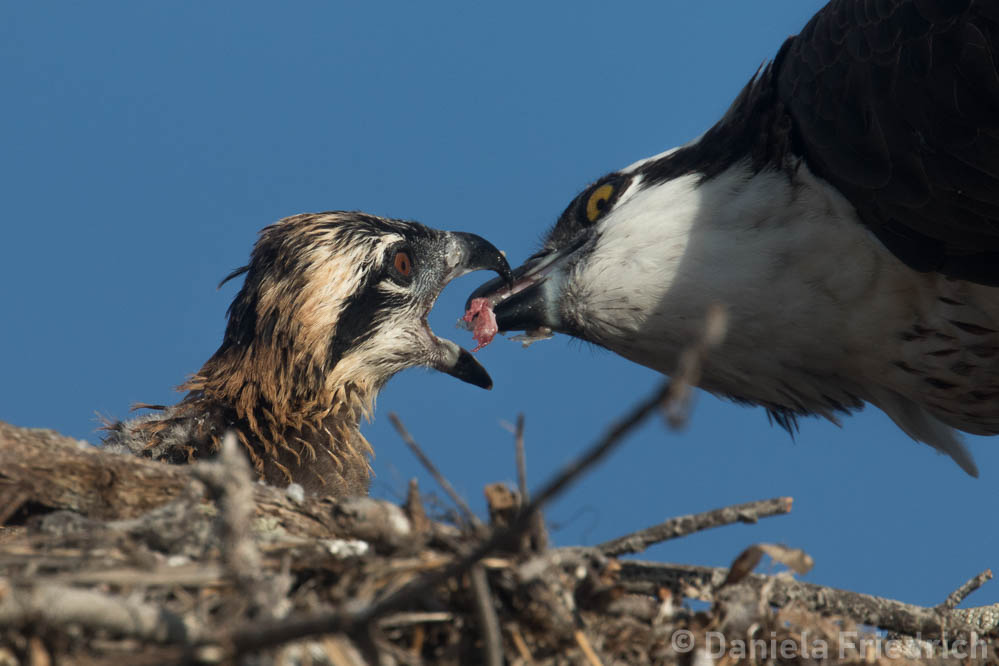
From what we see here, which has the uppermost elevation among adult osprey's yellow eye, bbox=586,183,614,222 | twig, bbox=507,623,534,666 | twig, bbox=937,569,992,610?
adult osprey's yellow eye, bbox=586,183,614,222

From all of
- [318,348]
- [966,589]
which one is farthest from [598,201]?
[966,589]

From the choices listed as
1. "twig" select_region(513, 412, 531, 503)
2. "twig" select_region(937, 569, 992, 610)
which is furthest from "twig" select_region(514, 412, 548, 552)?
"twig" select_region(937, 569, 992, 610)

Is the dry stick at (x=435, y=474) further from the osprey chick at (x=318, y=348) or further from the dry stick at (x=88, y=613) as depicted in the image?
the osprey chick at (x=318, y=348)

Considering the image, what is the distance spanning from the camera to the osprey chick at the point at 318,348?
4.10m

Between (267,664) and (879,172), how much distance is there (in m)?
2.83

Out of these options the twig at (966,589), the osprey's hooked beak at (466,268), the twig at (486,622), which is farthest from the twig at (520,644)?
the osprey's hooked beak at (466,268)

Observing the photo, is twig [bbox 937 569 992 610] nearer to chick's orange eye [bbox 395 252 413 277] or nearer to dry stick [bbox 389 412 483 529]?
dry stick [bbox 389 412 483 529]

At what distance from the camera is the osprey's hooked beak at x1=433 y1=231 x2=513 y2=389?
16.4 ft

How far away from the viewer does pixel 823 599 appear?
278 centimetres

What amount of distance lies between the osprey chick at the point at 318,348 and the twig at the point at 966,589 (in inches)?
92.0

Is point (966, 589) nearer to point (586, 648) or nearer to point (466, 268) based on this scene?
point (586, 648)

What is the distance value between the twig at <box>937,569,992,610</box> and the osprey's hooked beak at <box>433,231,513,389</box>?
7.99 feet

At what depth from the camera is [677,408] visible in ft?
3.91

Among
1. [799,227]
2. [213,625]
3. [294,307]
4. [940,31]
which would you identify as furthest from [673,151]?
[213,625]
